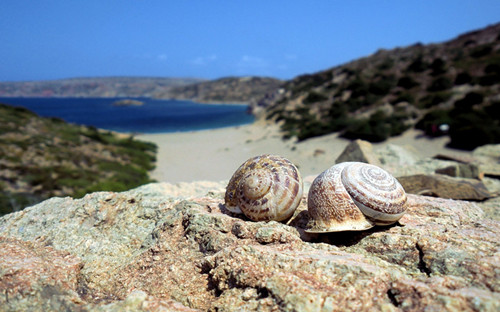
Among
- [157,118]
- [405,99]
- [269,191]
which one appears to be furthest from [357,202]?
[157,118]

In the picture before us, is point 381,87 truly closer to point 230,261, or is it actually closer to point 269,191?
point 269,191

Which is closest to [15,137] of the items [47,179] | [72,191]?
[47,179]

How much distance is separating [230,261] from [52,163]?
16912 mm

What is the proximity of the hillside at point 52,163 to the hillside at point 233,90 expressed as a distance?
93.8 m

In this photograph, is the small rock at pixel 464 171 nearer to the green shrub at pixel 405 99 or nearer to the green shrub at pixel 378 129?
the green shrub at pixel 378 129

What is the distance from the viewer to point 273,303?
255 cm

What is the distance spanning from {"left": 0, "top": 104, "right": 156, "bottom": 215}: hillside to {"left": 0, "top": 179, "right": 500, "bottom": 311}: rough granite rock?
4.98 meters

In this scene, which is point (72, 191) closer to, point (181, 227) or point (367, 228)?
point (181, 227)

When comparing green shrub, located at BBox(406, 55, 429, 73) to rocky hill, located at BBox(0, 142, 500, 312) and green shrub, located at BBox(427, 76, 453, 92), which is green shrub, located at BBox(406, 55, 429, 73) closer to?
green shrub, located at BBox(427, 76, 453, 92)

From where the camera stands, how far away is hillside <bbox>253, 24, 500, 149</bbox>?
1948cm

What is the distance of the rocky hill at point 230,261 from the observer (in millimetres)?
2555

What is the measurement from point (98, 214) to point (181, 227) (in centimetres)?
148

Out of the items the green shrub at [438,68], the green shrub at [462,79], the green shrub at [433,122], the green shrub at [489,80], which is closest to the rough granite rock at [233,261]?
the green shrub at [433,122]

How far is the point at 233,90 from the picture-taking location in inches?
5349
